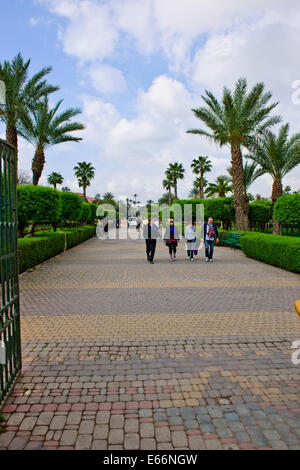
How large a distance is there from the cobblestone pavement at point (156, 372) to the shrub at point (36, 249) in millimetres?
3061

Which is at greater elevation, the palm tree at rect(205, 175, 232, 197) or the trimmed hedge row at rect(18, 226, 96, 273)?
the palm tree at rect(205, 175, 232, 197)

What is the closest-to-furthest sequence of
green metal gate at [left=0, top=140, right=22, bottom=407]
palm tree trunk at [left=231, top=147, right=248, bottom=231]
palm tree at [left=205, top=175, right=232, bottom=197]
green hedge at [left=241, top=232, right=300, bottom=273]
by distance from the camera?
1. green metal gate at [left=0, top=140, right=22, bottom=407]
2. green hedge at [left=241, top=232, right=300, bottom=273]
3. palm tree trunk at [left=231, top=147, right=248, bottom=231]
4. palm tree at [left=205, top=175, right=232, bottom=197]

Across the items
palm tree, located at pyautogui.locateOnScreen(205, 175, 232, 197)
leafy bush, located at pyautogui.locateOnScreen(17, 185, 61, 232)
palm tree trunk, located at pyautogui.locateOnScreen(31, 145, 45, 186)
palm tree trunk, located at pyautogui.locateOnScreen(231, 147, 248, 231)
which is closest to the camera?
leafy bush, located at pyautogui.locateOnScreen(17, 185, 61, 232)

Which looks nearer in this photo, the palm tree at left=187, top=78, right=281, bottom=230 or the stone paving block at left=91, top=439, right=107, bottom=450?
the stone paving block at left=91, top=439, right=107, bottom=450

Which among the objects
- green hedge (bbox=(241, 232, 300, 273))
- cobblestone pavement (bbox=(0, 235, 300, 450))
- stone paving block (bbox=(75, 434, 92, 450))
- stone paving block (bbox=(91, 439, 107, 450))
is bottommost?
stone paving block (bbox=(91, 439, 107, 450))

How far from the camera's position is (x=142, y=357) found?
A: 3875mm

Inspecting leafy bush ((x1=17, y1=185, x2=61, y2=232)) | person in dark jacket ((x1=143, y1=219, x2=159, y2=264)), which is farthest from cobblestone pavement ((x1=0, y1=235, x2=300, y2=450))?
leafy bush ((x1=17, y1=185, x2=61, y2=232))

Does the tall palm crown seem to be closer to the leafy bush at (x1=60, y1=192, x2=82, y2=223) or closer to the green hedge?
the leafy bush at (x1=60, y1=192, x2=82, y2=223)

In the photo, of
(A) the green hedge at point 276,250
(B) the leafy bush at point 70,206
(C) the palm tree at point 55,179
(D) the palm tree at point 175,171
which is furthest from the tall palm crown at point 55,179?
(A) the green hedge at point 276,250

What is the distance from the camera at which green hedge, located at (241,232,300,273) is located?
31.0 ft

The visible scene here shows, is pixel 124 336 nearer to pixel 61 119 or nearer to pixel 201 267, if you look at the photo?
pixel 201 267

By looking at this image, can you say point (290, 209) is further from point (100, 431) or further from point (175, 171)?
point (175, 171)

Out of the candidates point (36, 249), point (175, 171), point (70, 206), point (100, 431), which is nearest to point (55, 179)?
point (175, 171)

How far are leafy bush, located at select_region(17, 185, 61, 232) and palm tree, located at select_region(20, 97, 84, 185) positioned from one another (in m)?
5.80
